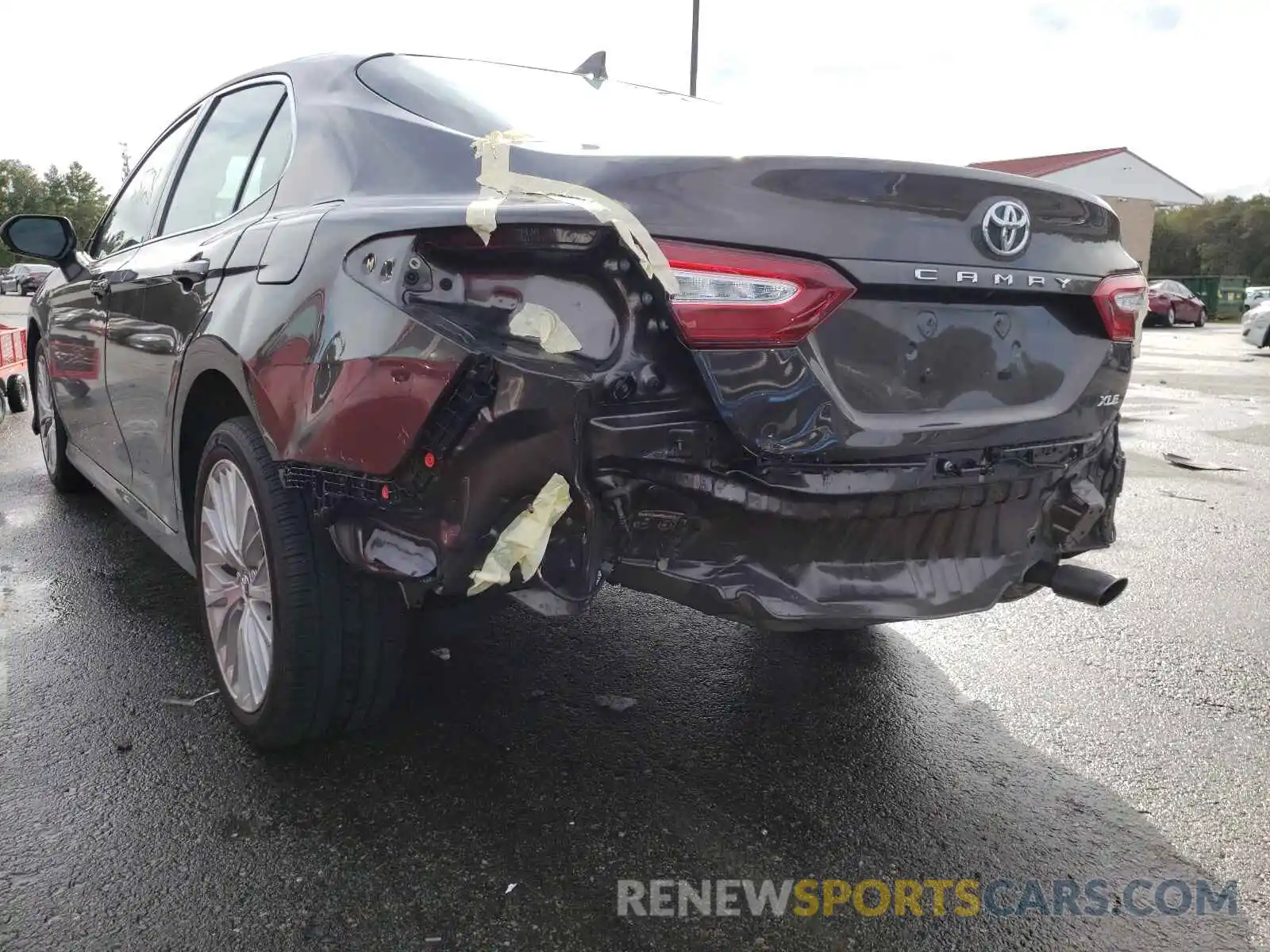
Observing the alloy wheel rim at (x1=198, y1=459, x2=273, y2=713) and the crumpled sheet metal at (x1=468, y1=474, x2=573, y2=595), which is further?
the alloy wheel rim at (x1=198, y1=459, x2=273, y2=713)

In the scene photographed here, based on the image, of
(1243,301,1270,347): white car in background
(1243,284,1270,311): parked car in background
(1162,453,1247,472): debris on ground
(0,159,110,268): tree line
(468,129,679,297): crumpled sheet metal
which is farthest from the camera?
(0,159,110,268): tree line

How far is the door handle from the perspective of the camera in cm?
272

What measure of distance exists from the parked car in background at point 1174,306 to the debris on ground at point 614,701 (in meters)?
30.8

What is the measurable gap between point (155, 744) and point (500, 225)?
179 centimetres

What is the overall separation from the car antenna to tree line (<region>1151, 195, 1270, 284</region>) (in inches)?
2332

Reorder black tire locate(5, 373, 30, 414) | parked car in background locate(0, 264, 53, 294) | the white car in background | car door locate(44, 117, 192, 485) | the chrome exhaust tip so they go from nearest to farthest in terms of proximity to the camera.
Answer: the chrome exhaust tip, car door locate(44, 117, 192, 485), black tire locate(5, 373, 30, 414), the white car in background, parked car in background locate(0, 264, 53, 294)

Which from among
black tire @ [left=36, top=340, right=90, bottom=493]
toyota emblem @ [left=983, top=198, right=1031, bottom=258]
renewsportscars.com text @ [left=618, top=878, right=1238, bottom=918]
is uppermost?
toyota emblem @ [left=983, top=198, right=1031, bottom=258]

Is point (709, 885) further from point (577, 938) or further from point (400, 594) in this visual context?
point (400, 594)

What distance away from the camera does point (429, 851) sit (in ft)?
7.16

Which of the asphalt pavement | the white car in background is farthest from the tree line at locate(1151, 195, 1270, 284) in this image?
the asphalt pavement

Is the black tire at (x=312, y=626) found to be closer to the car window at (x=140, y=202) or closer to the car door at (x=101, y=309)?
the car door at (x=101, y=309)

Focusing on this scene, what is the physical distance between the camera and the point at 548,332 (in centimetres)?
183

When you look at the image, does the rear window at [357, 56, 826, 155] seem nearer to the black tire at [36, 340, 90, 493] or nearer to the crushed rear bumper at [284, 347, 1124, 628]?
the crushed rear bumper at [284, 347, 1124, 628]

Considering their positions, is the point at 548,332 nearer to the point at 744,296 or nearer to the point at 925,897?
the point at 744,296
